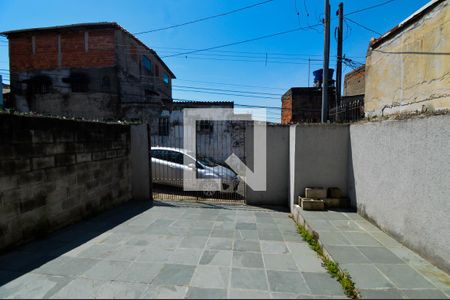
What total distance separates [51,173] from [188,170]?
A: 3878 millimetres

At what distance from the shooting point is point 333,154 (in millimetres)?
5375

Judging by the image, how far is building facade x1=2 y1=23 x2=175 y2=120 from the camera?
15.0m

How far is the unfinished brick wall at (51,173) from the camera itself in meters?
3.43

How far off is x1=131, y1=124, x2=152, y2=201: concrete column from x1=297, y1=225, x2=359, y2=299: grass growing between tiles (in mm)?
4333

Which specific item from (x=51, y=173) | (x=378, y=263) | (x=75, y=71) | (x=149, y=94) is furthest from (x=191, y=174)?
(x=149, y=94)

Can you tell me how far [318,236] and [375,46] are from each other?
186 inches

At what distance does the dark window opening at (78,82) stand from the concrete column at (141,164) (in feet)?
36.5

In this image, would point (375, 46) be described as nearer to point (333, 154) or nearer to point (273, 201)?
point (333, 154)

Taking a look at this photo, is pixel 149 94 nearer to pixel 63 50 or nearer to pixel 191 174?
pixel 63 50

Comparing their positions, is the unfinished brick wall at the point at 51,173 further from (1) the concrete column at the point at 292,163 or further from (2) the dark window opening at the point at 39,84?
(2) the dark window opening at the point at 39,84

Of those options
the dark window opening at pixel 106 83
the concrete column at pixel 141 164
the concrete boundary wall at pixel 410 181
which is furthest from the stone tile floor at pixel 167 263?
the dark window opening at pixel 106 83

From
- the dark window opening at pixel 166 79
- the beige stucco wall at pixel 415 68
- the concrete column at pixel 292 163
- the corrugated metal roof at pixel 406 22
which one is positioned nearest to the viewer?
the beige stucco wall at pixel 415 68

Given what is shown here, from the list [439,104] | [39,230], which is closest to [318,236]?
[439,104]

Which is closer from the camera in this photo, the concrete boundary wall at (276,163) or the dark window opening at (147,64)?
the concrete boundary wall at (276,163)
